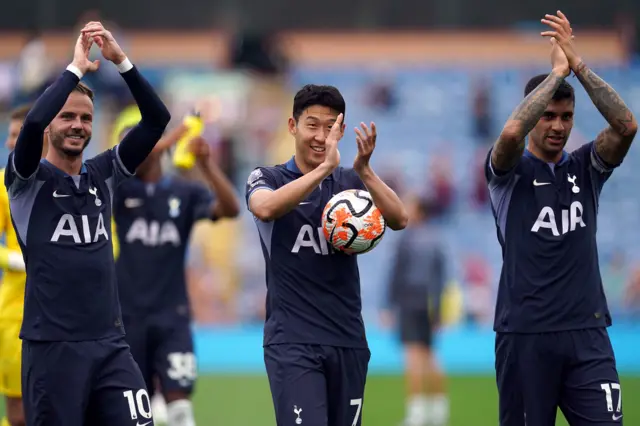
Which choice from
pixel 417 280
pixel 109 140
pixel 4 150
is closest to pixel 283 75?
pixel 109 140

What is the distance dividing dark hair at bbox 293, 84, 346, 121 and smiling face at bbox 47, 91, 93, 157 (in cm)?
139

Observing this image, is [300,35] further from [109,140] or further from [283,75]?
[109,140]

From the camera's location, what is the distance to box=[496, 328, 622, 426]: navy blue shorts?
7516 millimetres

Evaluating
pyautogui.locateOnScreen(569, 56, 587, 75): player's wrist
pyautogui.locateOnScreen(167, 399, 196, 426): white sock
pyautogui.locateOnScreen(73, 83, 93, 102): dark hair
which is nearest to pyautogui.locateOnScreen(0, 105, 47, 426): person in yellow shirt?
pyautogui.locateOnScreen(167, 399, 196, 426): white sock

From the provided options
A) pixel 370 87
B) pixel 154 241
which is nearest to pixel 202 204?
pixel 154 241

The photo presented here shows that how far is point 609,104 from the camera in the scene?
7.80 metres

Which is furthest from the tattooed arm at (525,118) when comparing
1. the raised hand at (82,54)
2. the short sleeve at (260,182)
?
the raised hand at (82,54)

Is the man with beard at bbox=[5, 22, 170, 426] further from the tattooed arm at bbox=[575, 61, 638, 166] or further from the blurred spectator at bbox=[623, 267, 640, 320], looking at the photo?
the blurred spectator at bbox=[623, 267, 640, 320]

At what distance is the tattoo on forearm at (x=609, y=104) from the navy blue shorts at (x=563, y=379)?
139 centimetres

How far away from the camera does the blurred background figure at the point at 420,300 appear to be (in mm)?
14500

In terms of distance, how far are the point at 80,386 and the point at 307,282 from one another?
5.14 feet

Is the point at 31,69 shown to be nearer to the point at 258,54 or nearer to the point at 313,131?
the point at 258,54

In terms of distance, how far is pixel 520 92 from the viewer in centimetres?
2784

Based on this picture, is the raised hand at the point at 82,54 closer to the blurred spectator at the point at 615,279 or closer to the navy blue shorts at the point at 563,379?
the navy blue shorts at the point at 563,379
